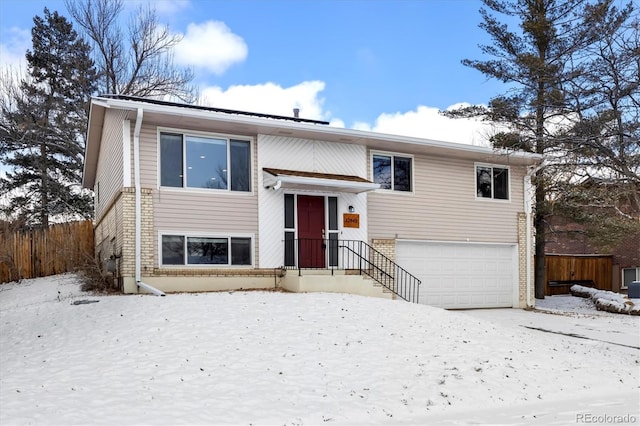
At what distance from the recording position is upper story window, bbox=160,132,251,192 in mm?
12555

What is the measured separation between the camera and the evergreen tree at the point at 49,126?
78.1 ft

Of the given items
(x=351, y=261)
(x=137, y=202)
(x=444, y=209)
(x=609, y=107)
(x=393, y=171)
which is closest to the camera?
(x=609, y=107)

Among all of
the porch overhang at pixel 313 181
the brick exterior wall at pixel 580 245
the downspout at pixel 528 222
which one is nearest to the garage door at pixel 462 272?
the downspout at pixel 528 222

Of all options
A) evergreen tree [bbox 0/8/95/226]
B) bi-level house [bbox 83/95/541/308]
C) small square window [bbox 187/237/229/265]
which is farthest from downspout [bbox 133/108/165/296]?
evergreen tree [bbox 0/8/95/226]

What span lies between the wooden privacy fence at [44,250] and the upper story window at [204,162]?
840 centimetres

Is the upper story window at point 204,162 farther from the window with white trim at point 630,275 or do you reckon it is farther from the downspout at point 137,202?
the window with white trim at point 630,275

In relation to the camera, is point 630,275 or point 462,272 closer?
point 462,272

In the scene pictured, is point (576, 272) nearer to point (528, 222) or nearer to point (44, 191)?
point (528, 222)

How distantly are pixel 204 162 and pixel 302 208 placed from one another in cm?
267

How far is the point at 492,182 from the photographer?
54.6 feet

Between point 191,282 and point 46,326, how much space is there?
3.45 meters

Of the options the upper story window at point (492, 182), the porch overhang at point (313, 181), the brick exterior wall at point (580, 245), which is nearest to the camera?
the porch overhang at point (313, 181)

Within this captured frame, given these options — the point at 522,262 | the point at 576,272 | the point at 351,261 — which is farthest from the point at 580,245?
the point at 351,261

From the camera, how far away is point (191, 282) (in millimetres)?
12258
